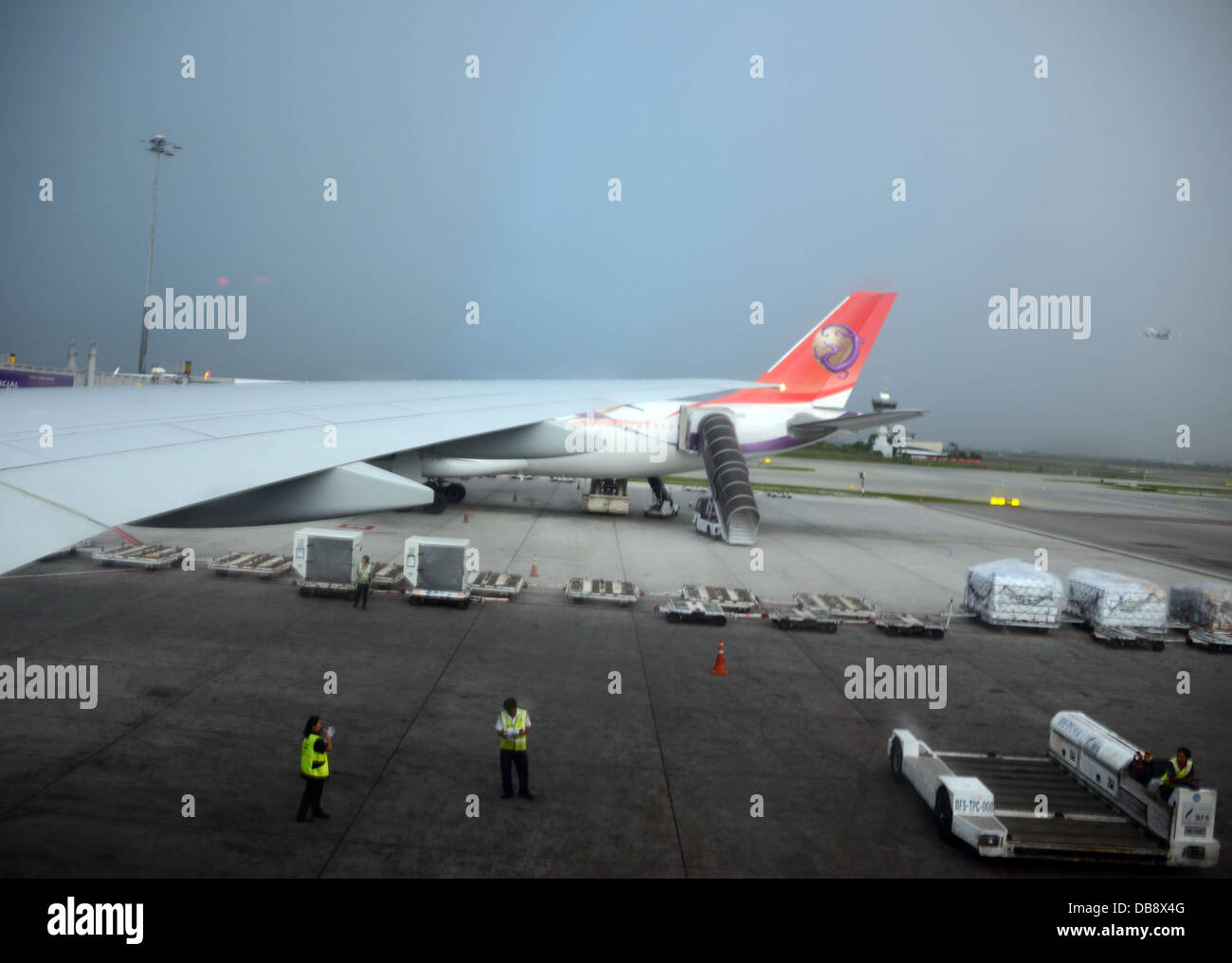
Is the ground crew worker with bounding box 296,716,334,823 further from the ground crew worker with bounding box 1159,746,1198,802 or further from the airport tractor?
the ground crew worker with bounding box 1159,746,1198,802

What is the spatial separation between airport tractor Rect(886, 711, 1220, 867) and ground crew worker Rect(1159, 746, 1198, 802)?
0.10 m

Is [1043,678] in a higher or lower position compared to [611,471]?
lower

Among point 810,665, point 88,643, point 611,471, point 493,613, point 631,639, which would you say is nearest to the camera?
point 88,643

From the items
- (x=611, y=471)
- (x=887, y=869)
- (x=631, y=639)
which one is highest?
(x=611, y=471)

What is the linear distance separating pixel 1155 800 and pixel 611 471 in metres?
27.1

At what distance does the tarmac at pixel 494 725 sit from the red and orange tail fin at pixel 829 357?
12.8 m

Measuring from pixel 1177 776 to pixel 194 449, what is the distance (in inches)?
453

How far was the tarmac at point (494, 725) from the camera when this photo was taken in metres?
8.25

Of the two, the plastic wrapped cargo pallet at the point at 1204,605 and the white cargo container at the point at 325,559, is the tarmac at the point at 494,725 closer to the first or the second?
the white cargo container at the point at 325,559

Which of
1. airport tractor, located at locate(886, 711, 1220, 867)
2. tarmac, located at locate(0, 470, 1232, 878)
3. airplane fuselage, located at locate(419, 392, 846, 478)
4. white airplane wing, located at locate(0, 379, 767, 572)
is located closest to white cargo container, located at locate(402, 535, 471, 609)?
tarmac, located at locate(0, 470, 1232, 878)
